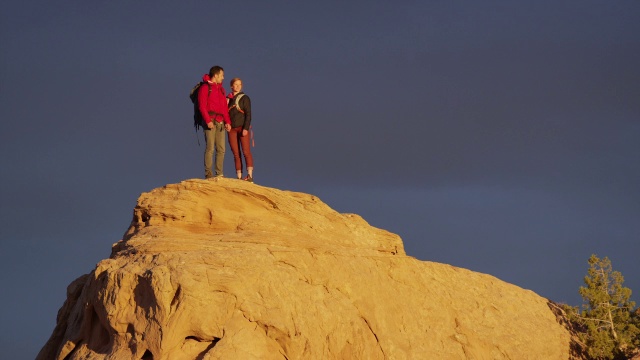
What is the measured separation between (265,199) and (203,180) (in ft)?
5.33

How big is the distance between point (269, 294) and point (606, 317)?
14002 millimetres

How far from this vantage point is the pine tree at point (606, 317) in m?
28.7

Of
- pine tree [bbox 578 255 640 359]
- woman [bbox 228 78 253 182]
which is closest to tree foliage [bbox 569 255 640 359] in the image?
pine tree [bbox 578 255 640 359]

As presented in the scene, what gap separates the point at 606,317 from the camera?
29875 mm

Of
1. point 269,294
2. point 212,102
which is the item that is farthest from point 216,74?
point 269,294

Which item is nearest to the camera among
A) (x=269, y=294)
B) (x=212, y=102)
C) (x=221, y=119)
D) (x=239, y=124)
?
(x=269, y=294)

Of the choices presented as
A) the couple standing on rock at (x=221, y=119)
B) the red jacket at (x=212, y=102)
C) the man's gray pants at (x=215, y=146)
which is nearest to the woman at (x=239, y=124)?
the couple standing on rock at (x=221, y=119)

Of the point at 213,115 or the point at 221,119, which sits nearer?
the point at 213,115

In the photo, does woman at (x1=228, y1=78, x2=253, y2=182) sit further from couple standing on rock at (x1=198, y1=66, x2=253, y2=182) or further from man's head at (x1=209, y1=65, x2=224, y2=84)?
man's head at (x1=209, y1=65, x2=224, y2=84)

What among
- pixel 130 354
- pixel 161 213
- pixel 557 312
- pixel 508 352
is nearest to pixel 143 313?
pixel 130 354

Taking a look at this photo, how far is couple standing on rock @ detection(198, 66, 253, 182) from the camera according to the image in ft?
81.8

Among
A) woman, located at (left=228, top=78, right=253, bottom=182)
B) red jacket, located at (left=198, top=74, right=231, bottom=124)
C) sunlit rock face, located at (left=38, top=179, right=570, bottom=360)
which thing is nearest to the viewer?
sunlit rock face, located at (left=38, top=179, right=570, bottom=360)

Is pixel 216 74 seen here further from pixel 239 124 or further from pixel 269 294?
pixel 269 294

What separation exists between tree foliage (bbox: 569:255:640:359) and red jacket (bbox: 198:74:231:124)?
12.6 meters
